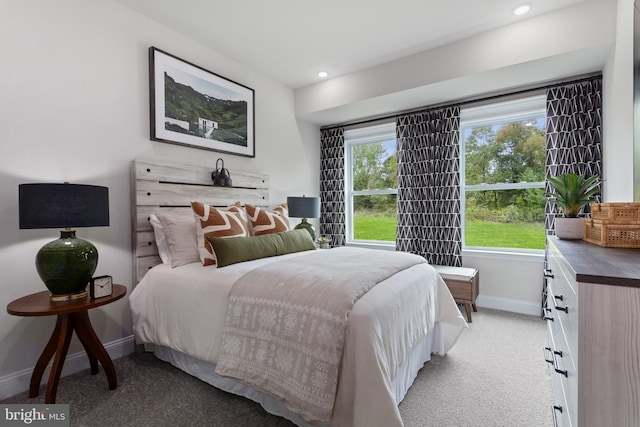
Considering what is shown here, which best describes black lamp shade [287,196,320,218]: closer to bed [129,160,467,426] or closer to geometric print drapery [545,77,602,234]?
bed [129,160,467,426]

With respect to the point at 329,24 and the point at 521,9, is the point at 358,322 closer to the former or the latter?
the point at 329,24

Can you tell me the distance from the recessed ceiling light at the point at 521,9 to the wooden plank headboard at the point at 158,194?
2972mm

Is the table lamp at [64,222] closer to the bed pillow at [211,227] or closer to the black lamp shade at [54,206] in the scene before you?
the black lamp shade at [54,206]

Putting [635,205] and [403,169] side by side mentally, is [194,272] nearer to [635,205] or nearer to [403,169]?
[635,205]

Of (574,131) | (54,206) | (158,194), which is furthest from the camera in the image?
(574,131)

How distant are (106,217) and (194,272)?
644 mm

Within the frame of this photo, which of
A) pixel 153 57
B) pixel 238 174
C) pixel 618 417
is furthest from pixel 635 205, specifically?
pixel 153 57

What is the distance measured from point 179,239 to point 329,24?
229 centimetres

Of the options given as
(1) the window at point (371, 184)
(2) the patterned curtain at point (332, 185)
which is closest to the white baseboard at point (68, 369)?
(2) the patterned curtain at point (332, 185)

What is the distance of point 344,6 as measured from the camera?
98.7 inches

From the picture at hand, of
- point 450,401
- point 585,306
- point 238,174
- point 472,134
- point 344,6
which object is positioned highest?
point 344,6

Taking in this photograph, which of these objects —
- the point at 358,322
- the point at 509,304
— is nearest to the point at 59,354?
the point at 358,322

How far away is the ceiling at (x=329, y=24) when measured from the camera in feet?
8.14

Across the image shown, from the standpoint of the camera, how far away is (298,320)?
1486 millimetres
